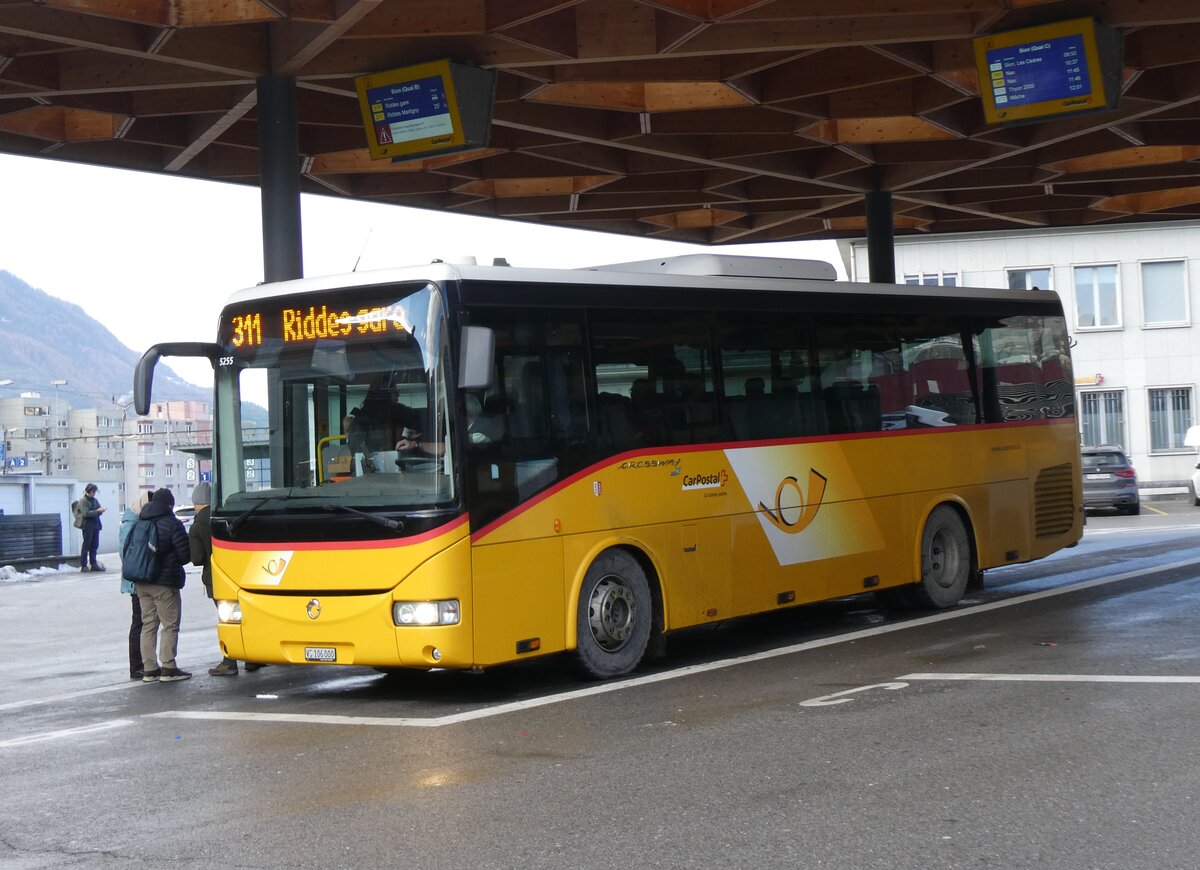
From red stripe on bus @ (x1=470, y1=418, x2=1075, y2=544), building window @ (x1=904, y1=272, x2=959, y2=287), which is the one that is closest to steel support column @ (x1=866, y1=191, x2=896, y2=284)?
red stripe on bus @ (x1=470, y1=418, x2=1075, y2=544)

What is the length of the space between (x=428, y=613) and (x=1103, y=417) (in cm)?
4447

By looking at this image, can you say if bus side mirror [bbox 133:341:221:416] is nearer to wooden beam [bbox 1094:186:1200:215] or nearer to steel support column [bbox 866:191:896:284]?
steel support column [bbox 866:191:896:284]

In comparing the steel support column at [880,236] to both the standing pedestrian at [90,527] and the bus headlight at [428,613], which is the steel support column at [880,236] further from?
the standing pedestrian at [90,527]

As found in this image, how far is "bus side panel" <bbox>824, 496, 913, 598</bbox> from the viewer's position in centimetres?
1386

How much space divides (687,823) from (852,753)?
1.68 metres

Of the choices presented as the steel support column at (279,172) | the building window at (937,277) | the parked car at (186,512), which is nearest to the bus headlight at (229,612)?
the parked car at (186,512)

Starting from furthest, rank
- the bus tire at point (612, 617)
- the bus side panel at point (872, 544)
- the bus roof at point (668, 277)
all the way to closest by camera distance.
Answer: the bus side panel at point (872, 544) → the bus tire at point (612, 617) → the bus roof at point (668, 277)

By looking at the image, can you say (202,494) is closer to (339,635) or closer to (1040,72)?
(339,635)

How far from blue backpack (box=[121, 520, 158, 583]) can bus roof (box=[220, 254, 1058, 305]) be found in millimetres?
2376

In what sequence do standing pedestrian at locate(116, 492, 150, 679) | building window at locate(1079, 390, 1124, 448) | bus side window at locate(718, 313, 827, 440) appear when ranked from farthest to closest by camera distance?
building window at locate(1079, 390, 1124, 448)
standing pedestrian at locate(116, 492, 150, 679)
bus side window at locate(718, 313, 827, 440)

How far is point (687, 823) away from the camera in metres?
6.62

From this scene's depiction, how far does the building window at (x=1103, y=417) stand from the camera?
50562 mm

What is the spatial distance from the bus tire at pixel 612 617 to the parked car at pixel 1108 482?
80.4 ft

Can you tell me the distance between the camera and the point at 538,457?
1091 cm
